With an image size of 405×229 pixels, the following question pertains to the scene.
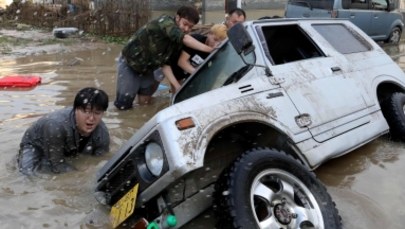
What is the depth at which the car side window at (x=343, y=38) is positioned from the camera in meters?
4.89

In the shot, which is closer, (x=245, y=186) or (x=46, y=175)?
(x=245, y=186)

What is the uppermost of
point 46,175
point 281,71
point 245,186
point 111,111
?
point 281,71

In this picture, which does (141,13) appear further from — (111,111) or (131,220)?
(131,220)

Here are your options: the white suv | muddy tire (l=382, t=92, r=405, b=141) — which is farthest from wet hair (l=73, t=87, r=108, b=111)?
muddy tire (l=382, t=92, r=405, b=141)

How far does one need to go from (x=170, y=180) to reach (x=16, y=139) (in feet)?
11.3

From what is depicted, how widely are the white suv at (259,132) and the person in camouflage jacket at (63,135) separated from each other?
58 centimetres

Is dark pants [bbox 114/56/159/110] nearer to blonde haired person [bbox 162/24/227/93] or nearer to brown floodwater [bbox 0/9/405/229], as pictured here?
brown floodwater [bbox 0/9/405/229]

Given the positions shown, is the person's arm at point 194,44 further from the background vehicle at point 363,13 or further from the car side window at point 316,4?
the car side window at point 316,4

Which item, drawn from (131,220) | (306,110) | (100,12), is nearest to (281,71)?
(306,110)

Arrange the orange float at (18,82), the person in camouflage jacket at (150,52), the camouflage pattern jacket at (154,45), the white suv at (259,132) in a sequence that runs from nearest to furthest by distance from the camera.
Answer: the white suv at (259,132)
the person in camouflage jacket at (150,52)
the camouflage pattern jacket at (154,45)
the orange float at (18,82)

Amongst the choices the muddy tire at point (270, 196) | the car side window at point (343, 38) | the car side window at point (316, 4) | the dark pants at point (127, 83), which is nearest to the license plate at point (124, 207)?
the muddy tire at point (270, 196)

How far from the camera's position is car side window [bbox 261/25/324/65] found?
4.54 meters

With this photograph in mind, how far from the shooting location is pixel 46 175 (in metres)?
4.35

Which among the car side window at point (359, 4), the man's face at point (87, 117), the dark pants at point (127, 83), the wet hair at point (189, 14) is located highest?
the wet hair at point (189, 14)
